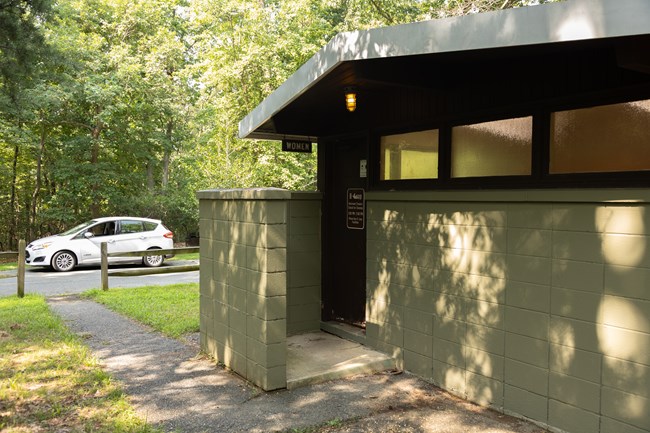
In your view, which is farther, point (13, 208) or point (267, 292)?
point (13, 208)

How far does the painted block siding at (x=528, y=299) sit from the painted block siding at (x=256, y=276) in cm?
133

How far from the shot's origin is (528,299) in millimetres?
3902

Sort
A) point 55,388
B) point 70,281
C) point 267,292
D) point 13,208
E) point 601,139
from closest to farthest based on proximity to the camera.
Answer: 1. point 601,139
2. point 267,292
3. point 55,388
4. point 70,281
5. point 13,208

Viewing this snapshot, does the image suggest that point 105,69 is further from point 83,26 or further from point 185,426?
point 185,426

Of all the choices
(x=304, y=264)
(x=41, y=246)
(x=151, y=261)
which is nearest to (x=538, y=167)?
(x=304, y=264)

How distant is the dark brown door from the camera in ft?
20.0

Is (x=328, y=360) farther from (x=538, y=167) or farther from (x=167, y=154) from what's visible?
(x=167, y=154)

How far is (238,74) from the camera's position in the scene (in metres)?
16.2

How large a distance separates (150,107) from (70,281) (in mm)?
10793

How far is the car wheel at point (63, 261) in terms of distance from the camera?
1412 cm

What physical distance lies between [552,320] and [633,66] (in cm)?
184

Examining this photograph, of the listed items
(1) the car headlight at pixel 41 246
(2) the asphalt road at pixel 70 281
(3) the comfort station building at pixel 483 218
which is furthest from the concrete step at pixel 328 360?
(1) the car headlight at pixel 41 246

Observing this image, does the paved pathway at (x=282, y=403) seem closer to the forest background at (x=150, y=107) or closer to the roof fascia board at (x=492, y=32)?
the roof fascia board at (x=492, y=32)

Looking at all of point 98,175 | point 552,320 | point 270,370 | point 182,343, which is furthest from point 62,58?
point 98,175
